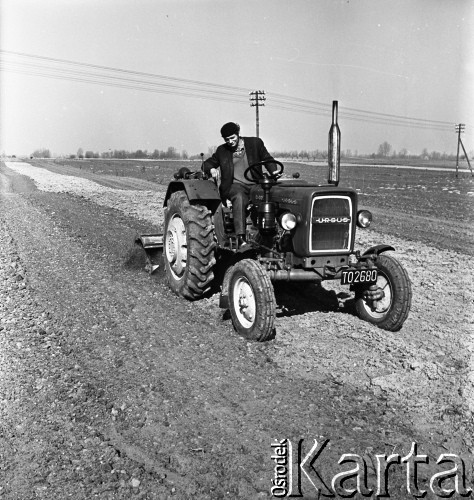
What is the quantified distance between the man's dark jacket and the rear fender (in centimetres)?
17

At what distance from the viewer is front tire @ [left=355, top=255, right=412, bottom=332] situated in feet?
16.2

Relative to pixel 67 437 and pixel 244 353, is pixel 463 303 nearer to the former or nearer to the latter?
pixel 244 353

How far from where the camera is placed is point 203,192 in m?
5.98

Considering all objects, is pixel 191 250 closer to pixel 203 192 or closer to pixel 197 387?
pixel 203 192

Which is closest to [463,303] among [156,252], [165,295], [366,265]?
[366,265]

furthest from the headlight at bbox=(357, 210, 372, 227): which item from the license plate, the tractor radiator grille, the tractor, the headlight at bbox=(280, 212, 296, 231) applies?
the headlight at bbox=(280, 212, 296, 231)

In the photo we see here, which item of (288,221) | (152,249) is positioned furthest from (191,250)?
(152,249)

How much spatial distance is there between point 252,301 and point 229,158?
1.70 m

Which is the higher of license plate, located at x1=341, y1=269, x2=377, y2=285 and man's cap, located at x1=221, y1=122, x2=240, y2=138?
man's cap, located at x1=221, y1=122, x2=240, y2=138

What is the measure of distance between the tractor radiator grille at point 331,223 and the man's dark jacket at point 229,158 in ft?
3.45

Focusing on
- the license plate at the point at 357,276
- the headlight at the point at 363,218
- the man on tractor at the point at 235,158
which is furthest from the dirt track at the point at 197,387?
the man on tractor at the point at 235,158

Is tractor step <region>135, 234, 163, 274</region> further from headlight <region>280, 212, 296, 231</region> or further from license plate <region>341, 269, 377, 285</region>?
license plate <region>341, 269, 377, 285</region>

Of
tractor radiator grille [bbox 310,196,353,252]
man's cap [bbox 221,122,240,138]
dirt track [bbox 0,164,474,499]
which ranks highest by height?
man's cap [bbox 221,122,240,138]

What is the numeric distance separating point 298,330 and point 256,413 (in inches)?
62.7
